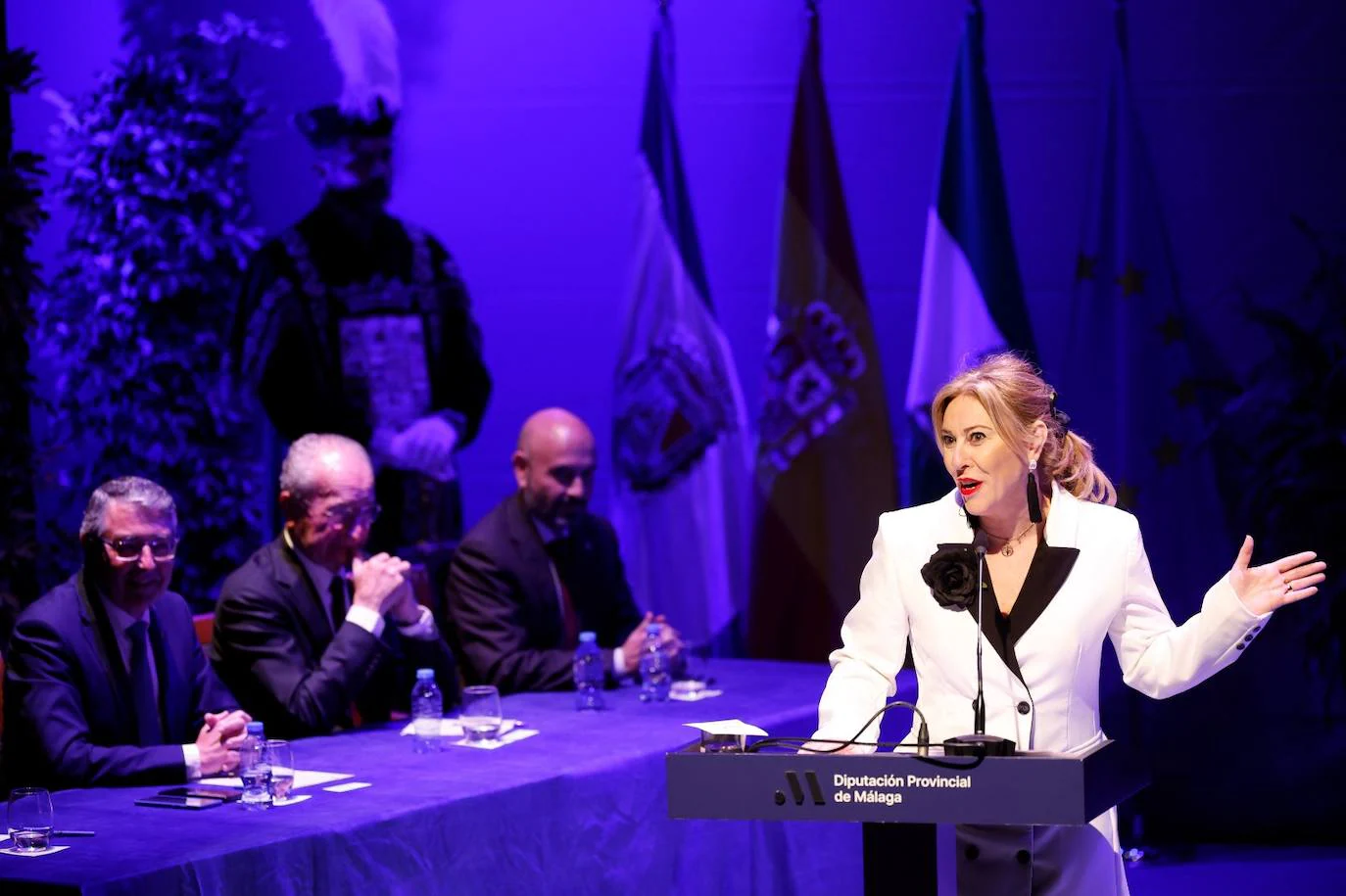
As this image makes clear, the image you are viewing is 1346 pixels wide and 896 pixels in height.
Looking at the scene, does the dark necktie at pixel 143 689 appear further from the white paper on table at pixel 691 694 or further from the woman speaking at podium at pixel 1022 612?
the woman speaking at podium at pixel 1022 612

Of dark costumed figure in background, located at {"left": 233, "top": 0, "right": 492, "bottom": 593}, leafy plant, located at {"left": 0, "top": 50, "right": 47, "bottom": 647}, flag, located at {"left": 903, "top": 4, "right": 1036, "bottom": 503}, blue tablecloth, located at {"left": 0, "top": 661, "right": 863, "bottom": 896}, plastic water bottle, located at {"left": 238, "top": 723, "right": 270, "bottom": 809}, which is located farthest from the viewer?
dark costumed figure in background, located at {"left": 233, "top": 0, "right": 492, "bottom": 593}

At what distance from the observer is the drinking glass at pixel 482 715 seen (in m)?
4.07

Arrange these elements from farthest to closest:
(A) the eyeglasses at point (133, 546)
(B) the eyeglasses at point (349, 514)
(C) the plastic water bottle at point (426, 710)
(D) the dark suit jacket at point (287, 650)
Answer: (B) the eyeglasses at point (349, 514), (D) the dark suit jacket at point (287, 650), (C) the plastic water bottle at point (426, 710), (A) the eyeglasses at point (133, 546)

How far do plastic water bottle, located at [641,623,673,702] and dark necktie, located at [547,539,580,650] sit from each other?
0.44 metres

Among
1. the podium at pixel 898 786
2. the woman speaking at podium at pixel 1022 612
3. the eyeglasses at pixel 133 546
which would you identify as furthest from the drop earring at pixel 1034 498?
the eyeglasses at pixel 133 546

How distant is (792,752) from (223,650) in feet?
8.56

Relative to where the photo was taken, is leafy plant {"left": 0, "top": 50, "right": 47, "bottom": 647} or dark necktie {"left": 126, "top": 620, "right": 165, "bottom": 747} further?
leafy plant {"left": 0, "top": 50, "right": 47, "bottom": 647}

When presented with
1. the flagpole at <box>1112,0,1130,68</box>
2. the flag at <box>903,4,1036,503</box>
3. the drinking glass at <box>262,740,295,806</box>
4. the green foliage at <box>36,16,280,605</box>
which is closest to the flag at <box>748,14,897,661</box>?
the flag at <box>903,4,1036,503</box>

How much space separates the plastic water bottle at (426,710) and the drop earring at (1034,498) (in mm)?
1916

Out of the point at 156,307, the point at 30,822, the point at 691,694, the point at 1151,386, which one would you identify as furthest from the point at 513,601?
the point at 1151,386

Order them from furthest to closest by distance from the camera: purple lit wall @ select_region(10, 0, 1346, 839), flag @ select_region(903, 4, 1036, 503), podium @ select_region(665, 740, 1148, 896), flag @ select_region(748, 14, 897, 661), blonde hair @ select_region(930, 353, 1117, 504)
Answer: flag @ select_region(748, 14, 897, 661)
flag @ select_region(903, 4, 1036, 503)
purple lit wall @ select_region(10, 0, 1346, 839)
blonde hair @ select_region(930, 353, 1117, 504)
podium @ select_region(665, 740, 1148, 896)

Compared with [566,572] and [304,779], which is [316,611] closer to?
[304,779]

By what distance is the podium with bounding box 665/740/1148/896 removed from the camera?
2.09 meters

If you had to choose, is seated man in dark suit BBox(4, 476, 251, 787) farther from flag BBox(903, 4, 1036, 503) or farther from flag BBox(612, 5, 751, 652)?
flag BBox(903, 4, 1036, 503)
